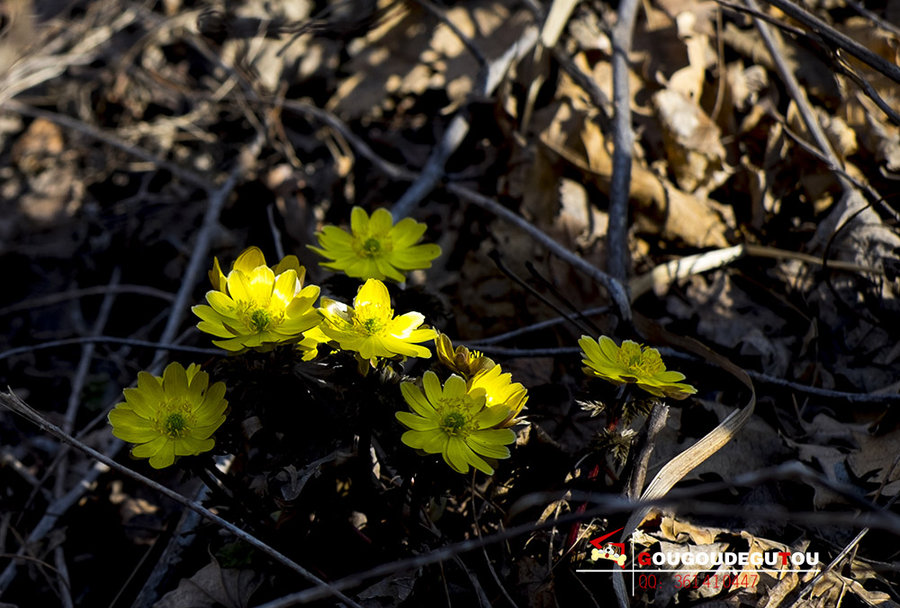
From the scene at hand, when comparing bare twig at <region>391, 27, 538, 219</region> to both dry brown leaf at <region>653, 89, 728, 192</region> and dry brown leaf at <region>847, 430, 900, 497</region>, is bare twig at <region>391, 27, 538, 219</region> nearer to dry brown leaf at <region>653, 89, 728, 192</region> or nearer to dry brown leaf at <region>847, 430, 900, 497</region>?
dry brown leaf at <region>653, 89, 728, 192</region>

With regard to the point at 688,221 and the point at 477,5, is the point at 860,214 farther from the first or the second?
the point at 477,5

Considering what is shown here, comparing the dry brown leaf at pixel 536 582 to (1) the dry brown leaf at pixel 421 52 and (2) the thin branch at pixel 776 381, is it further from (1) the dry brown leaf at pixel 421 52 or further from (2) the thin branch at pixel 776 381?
(1) the dry brown leaf at pixel 421 52

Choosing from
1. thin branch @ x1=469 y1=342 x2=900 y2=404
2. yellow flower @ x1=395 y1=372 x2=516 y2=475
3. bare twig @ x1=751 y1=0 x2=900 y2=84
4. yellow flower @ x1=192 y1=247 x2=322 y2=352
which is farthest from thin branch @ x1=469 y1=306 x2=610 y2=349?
Answer: bare twig @ x1=751 y1=0 x2=900 y2=84

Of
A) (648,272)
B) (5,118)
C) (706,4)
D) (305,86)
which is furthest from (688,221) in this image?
(5,118)

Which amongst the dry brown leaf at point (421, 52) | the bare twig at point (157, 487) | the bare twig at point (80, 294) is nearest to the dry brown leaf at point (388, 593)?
the bare twig at point (157, 487)

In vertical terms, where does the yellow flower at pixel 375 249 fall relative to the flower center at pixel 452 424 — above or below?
above
